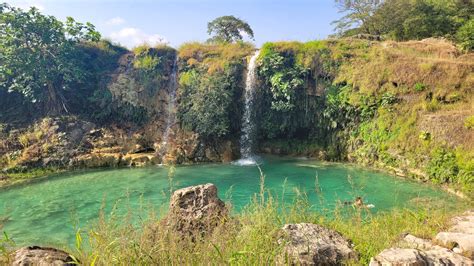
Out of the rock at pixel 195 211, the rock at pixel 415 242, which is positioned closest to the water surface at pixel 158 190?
the rock at pixel 195 211

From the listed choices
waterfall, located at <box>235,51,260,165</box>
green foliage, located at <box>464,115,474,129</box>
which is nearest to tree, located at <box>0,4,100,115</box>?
waterfall, located at <box>235,51,260,165</box>

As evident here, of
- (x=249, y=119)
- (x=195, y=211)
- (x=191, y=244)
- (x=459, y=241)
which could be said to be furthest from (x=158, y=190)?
(x=459, y=241)

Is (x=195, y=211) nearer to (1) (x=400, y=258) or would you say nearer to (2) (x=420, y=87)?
(1) (x=400, y=258)

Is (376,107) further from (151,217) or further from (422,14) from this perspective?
(151,217)

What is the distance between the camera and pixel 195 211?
530cm

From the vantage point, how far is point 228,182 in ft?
42.2

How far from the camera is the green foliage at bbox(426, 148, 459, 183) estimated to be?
1175 cm

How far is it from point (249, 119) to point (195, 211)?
14.0 meters

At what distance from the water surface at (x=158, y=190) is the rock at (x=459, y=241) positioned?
10.0 ft

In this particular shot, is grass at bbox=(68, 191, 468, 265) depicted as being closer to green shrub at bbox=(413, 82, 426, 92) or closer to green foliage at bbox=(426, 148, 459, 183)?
green foliage at bbox=(426, 148, 459, 183)

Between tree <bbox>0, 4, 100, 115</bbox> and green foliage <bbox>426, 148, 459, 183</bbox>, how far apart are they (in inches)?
721

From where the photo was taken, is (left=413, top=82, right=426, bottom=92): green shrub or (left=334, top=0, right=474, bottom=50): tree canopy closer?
(left=413, top=82, right=426, bottom=92): green shrub

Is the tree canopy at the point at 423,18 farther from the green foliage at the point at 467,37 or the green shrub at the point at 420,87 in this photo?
the green shrub at the point at 420,87

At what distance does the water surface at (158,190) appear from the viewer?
360 inches
